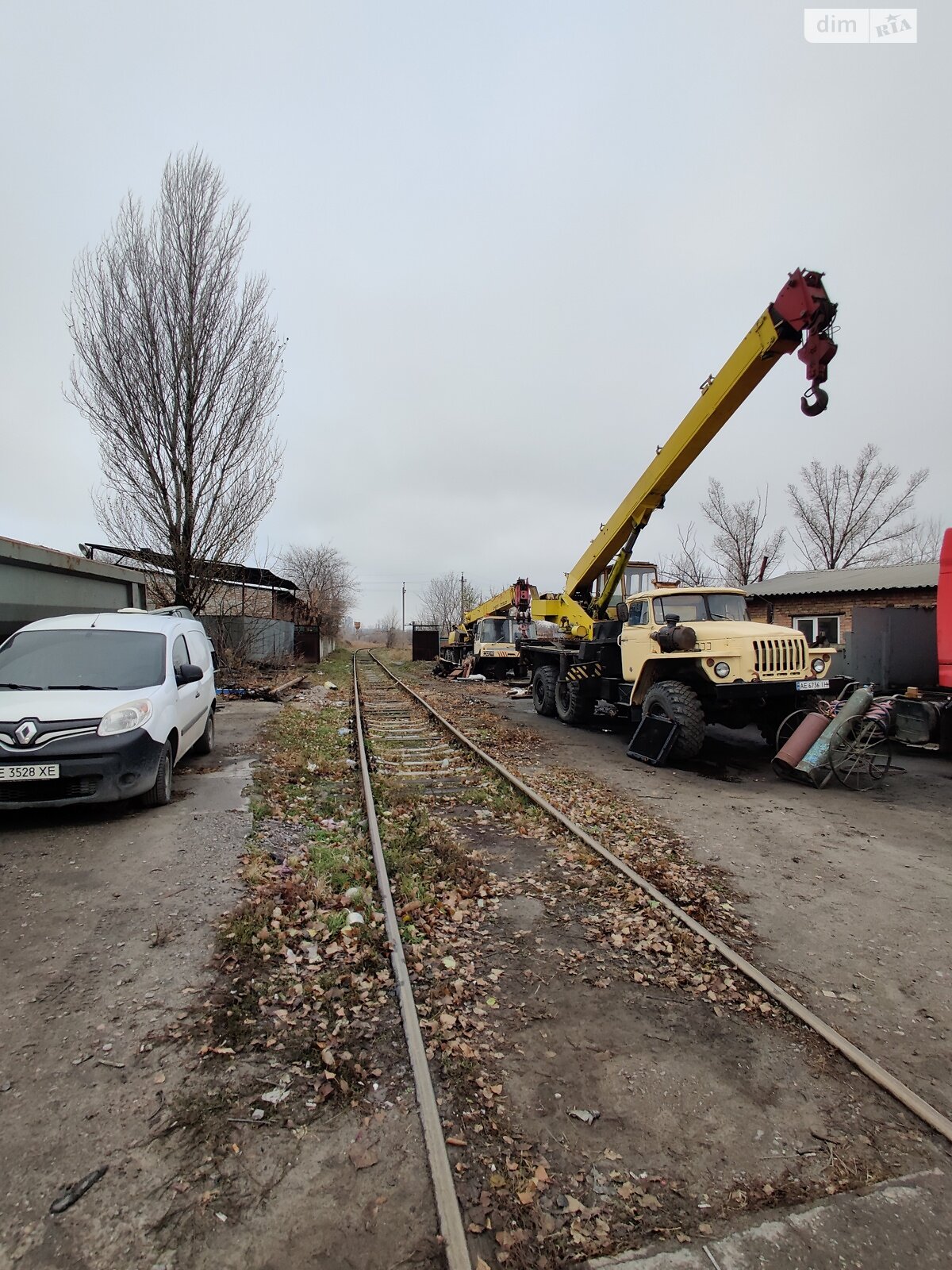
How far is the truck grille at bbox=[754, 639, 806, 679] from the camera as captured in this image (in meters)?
8.18

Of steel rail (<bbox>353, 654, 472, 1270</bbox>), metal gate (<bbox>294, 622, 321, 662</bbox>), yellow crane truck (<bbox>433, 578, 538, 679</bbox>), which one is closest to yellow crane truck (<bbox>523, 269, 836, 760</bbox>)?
steel rail (<bbox>353, 654, 472, 1270</bbox>)

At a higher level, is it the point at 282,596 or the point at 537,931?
the point at 282,596

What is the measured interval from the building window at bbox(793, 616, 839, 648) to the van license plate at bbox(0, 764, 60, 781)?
61.8ft

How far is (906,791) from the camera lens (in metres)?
7.47

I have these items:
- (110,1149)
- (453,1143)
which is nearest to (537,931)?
(453,1143)

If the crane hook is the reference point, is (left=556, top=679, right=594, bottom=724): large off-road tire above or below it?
below

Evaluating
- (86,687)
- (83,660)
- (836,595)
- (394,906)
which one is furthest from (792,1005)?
(836,595)

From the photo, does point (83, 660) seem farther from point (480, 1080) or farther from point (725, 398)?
point (725, 398)

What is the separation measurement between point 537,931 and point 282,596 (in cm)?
2976

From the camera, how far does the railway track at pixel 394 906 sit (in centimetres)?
211

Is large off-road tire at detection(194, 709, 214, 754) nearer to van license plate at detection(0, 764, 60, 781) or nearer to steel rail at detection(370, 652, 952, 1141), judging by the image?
van license plate at detection(0, 764, 60, 781)

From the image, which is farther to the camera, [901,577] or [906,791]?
[901,577]

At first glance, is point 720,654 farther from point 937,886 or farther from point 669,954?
point 669,954

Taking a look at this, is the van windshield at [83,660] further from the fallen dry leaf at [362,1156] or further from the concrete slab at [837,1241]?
the concrete slab at [837,1241]
